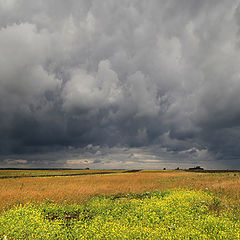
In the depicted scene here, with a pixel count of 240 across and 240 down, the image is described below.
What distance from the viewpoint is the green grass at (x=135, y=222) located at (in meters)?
8.88

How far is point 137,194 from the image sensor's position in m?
19.1

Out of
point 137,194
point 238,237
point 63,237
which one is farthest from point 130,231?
point 137,194

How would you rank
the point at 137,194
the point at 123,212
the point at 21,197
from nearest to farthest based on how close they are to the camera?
1. the point at 123,212
2. the point at 21,197
3. the point at 137,194

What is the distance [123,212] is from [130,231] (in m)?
3.89

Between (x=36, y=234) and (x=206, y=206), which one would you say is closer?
(x=36, y=234)

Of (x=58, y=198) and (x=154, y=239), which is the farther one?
(x=58, y=198)

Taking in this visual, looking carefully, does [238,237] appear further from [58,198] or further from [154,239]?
[58,198]

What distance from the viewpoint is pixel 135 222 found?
35.6ft

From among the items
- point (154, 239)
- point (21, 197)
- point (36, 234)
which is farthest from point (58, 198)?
point (154, 239)

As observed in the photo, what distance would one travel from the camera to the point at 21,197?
696 inches

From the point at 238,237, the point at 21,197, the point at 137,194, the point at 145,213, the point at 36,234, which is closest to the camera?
the point at 238,237

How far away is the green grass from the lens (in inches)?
349

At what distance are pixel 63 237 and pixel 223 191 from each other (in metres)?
15.1

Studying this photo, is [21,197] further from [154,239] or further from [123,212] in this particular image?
[154,239]
